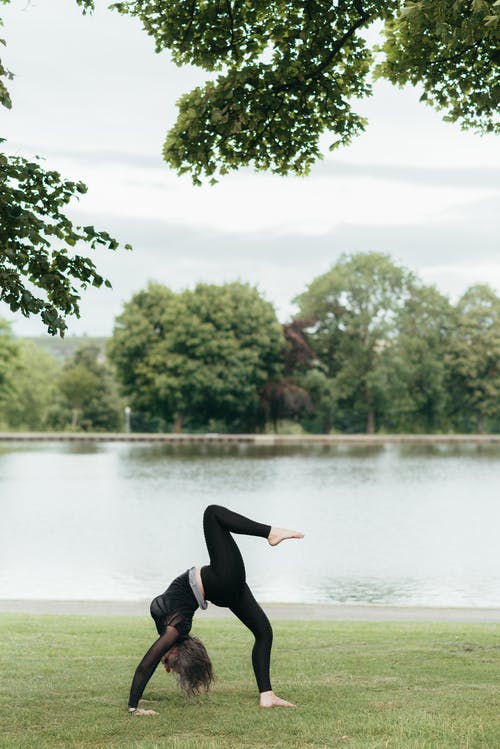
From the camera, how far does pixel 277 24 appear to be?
36.7 feet

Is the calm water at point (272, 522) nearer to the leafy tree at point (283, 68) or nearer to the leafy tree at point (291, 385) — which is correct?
the leafy tree at point (283, 68)

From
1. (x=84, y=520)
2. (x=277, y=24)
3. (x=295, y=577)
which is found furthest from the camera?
(x=84, y=520)

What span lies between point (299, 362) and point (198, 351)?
11053 mm

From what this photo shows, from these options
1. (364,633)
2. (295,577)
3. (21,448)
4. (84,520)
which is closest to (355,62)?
(364,633)

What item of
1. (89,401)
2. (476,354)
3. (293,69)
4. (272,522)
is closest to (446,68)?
(293,69)

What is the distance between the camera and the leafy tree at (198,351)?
87062mm

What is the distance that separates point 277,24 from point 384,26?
172 centimetres

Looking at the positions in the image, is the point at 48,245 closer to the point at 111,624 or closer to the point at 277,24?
the point at 277,24

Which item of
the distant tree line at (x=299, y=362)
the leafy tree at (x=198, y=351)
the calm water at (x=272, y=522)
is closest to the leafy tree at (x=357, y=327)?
the distant tree line at (x=299, y=362)

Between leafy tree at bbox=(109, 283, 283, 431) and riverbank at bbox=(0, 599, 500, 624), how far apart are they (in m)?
71.2

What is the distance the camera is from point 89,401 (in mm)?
101312

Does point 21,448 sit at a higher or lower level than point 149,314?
lower

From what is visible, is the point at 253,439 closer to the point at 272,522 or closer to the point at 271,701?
the point at 272,522

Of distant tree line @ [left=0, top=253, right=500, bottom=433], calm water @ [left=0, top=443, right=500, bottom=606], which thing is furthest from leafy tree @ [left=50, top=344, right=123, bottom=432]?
calm water @ [left=0, top=443, right=500, bottom=606]
